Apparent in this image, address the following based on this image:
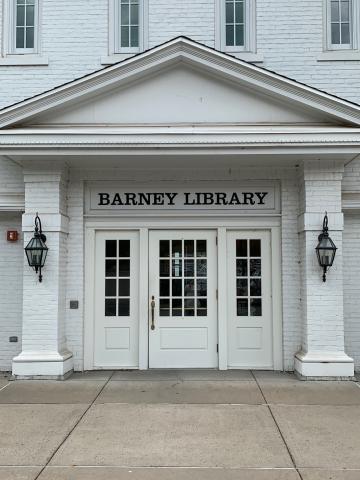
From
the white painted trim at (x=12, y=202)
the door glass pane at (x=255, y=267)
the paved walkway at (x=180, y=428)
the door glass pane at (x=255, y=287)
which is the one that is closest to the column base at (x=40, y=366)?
the paved walkway at (x=180, y=428)

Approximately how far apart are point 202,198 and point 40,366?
363 centimetres

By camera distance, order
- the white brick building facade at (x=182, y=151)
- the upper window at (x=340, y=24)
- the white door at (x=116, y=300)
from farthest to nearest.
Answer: the upper window at (x=340, y=24) → the white door at (x=116, y=300) → the white brick building facade at (x=182, y=151)

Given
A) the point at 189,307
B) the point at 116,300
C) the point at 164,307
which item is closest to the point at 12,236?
the point at 116,300

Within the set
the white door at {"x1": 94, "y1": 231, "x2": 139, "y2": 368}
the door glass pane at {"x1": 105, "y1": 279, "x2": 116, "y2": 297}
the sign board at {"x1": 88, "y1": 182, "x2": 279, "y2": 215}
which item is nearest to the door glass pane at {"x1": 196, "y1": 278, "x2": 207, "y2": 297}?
the white door at {"x1": 94, "y1": 231, "x2": 139, "y2": 368}

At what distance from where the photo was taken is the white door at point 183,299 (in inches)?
344

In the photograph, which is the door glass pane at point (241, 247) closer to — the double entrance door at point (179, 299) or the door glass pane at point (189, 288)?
the double entrance door at point (179, 299)

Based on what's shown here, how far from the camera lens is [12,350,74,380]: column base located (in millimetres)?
8117

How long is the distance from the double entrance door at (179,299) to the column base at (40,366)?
76 centimetres

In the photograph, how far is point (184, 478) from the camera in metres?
4.61

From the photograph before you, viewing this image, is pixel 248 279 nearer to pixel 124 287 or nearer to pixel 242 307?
pixel 242 307

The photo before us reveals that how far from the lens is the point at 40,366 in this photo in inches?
320

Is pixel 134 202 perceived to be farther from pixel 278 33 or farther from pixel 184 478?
pixel 184 478

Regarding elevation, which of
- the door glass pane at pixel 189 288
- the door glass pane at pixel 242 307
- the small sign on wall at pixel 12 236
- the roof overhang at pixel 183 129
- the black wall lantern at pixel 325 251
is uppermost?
the roof overhang at pixel 183 129

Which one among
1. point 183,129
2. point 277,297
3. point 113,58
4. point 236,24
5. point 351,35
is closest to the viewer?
point 183,129
